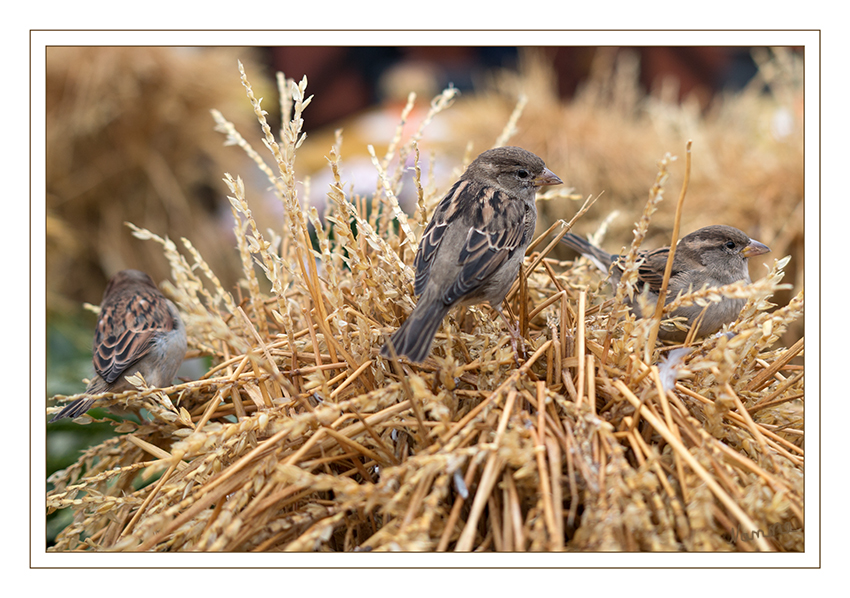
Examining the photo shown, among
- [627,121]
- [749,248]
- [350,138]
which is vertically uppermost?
[350,138]

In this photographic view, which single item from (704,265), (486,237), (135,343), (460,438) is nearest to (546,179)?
(486,237)

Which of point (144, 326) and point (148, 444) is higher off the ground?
point (144, 326)

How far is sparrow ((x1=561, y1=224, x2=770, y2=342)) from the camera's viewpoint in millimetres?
1337

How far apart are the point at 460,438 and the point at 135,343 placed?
916mm

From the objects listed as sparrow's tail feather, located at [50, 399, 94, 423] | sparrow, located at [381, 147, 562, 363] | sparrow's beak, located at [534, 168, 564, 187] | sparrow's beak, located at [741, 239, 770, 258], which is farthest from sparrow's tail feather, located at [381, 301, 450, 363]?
sparrow's beak, located at [741, 239, 770, 258]

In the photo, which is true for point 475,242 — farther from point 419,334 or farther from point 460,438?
point 460,438

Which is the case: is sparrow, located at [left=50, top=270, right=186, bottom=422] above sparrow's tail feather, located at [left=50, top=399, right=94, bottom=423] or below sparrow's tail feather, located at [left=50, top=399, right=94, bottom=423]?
above

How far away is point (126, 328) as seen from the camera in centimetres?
142

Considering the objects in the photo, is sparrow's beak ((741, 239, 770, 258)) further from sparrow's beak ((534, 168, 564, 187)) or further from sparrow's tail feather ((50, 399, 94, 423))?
sparrow's tail feather ((50, 399, 94, 423))

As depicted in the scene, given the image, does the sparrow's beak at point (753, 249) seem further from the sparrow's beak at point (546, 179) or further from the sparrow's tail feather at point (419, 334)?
the sparrow's tail feather at point (419, 334)
